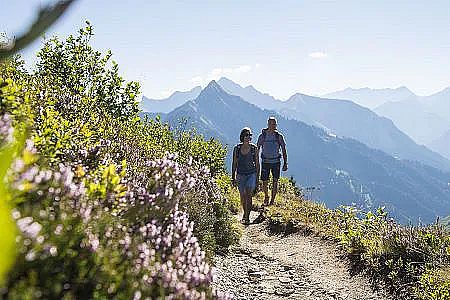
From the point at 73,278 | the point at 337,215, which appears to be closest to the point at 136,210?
the point at 73,278

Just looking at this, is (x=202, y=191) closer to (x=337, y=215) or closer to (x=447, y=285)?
(x=447, y=285)

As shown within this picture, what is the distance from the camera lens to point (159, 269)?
9.90 ft

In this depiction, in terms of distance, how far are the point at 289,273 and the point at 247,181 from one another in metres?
4.23

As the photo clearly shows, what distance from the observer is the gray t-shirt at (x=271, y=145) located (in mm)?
13367

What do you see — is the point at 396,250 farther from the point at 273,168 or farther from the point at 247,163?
the point at 273,168

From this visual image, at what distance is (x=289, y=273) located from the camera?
8.20 m

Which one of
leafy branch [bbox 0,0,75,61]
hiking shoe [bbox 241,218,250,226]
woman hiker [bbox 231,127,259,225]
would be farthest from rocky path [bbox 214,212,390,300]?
leafy branch [bbox 0,0,75,61]

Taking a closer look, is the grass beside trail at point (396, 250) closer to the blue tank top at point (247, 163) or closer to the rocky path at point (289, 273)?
the rocky path at point (289, 273)

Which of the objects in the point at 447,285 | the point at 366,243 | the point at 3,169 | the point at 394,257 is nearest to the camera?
the point at 3,169

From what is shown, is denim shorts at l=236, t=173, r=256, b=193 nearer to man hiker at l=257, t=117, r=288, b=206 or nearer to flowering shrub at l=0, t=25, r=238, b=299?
man hiker at l=257, t=117, r=288, b=206

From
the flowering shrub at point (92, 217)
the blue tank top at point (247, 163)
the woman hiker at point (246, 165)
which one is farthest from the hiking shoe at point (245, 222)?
the flowering shrub at point (92, 217)

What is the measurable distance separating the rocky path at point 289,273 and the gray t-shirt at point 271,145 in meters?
3.46

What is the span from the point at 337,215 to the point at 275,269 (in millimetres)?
4093

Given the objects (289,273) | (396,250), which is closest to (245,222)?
(289,273)
